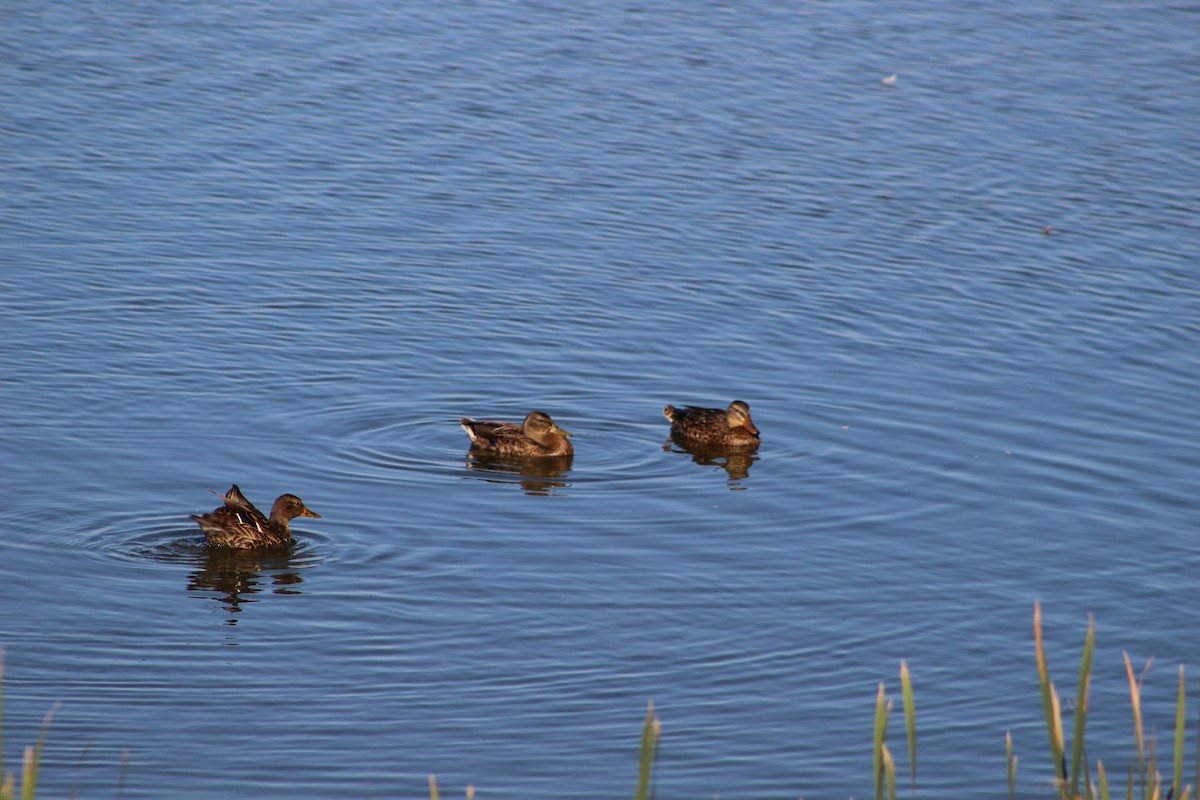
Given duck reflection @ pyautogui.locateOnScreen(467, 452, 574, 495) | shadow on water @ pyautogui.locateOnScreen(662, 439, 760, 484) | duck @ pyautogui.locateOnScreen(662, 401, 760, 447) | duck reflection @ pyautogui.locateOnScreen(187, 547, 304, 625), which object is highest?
duck @ pyautogui.locateOnScreen(662, 401, 760, 447)

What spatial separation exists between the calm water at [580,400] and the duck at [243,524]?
21cm

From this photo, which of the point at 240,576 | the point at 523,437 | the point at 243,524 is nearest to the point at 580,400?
the point at 523,437

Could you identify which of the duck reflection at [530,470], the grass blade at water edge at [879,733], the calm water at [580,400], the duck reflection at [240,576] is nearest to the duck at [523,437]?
the duck reflection at [530,470]

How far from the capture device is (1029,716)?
31.3 feet

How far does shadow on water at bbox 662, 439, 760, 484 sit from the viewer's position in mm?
13959

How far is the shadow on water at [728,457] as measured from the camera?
14.0m

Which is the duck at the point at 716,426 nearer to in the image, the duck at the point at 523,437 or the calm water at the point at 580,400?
the calm water at the point at 580,400

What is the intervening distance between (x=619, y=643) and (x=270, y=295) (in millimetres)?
8593

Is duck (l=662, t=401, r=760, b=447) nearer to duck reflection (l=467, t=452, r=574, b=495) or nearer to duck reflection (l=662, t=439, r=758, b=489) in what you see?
duck reflection (l=662, t=439, r=758, b=489)

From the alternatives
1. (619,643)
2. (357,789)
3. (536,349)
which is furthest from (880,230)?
(357,789)

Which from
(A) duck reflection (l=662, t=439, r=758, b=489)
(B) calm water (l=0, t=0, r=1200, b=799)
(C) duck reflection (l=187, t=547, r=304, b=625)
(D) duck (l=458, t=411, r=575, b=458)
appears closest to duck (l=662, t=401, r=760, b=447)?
(A) duck reflection (l=662, t=439, r=758, b=489)

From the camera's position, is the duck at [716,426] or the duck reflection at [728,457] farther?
the duck at [716,426]

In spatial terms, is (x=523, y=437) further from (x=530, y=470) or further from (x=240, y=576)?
(x=240, y=576)

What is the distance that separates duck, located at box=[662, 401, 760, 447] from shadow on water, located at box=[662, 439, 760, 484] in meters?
0.05
